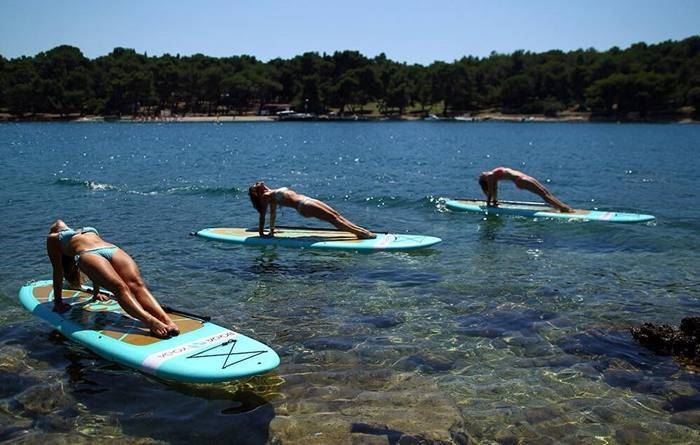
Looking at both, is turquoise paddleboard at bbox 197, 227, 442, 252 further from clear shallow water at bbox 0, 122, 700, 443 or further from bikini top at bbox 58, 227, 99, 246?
bikini top at bbox 58, 227, 99, 246

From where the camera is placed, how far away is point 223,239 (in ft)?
59.7

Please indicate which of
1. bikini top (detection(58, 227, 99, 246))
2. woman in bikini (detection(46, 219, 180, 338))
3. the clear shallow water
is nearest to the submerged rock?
the clear shallow water

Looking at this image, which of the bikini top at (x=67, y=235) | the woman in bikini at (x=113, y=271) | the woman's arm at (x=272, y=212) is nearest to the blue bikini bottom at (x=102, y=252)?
the woman in bikini at (x=113, y=271)

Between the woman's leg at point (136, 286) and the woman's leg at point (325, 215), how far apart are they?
7.79 m

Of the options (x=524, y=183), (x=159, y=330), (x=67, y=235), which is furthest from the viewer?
(x=524, y=183)

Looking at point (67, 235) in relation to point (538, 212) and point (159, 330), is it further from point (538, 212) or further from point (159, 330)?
point (538, 212)

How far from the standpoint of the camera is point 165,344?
8961 millimetres

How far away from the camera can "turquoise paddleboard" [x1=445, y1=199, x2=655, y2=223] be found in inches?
828

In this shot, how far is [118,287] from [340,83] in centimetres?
15400

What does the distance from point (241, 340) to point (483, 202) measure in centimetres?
1654

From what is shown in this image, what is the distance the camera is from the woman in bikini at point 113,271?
9.33 meters

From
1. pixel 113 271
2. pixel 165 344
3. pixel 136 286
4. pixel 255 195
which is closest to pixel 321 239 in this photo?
pixel 255 195

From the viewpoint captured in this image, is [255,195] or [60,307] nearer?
[60,307]

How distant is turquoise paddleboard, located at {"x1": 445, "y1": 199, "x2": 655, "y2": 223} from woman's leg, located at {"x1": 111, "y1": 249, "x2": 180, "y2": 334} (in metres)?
15.4
